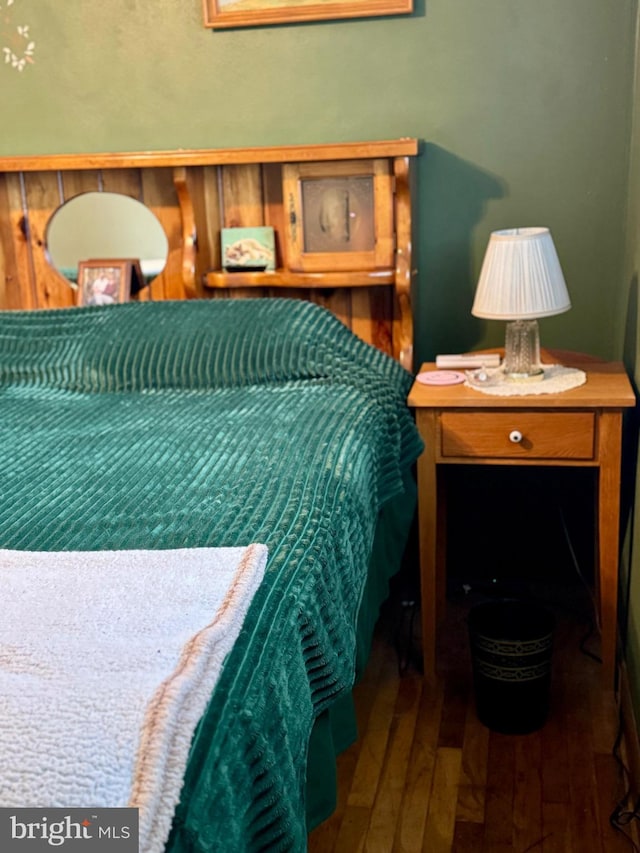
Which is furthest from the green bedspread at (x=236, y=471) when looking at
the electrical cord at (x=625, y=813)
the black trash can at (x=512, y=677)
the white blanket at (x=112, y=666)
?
the electrical cord at (x=625, y=813)

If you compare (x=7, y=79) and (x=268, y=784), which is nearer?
(x=268, y=784)

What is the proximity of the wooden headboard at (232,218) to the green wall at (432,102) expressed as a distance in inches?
3.9

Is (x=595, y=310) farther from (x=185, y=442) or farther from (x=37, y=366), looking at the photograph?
(x=37, y=366)

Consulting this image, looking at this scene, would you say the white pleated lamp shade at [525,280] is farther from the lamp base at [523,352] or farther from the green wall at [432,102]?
the green wall at [432,102]

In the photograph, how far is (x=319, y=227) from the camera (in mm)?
2279

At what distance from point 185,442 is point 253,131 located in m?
1.05

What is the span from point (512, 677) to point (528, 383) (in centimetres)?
63

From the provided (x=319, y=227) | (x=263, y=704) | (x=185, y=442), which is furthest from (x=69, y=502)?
(x=319, y=227)

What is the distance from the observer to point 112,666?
0.83 metres

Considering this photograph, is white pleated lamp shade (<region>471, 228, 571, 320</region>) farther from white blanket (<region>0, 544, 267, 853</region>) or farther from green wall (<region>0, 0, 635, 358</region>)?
white blanket (<region>0, 544, 267, 853</region>)

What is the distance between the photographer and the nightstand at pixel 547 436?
1892mm

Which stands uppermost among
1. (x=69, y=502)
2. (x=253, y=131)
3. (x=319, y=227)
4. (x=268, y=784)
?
(x=253, y=131)

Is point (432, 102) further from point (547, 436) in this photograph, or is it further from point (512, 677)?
point (512, 677)

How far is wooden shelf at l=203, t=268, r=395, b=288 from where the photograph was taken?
7.30ft
